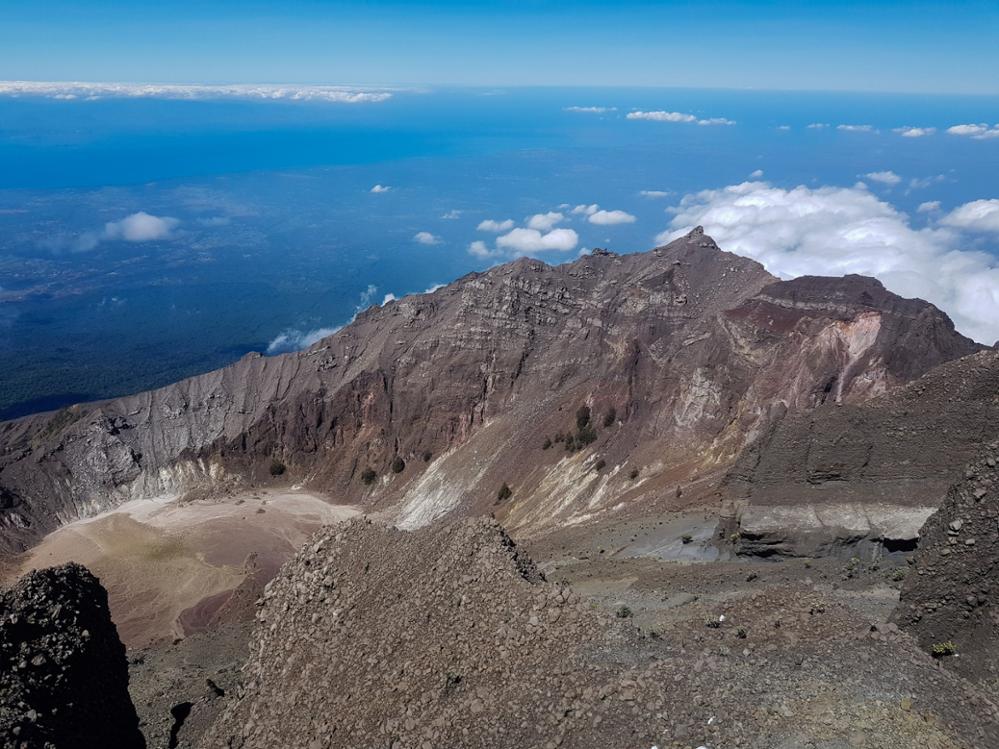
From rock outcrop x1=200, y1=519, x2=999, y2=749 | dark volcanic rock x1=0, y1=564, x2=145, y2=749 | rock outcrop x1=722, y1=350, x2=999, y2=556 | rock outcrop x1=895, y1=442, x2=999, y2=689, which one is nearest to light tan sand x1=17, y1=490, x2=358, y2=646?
dark volcanic rock x1=0, y1=564, x2=145, y2=749

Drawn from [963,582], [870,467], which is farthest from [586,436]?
[963,582]

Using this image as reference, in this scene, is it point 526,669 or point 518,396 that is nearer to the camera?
point 526,669

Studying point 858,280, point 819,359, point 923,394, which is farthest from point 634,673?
point 858,280

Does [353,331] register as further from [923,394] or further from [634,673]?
[634,673]

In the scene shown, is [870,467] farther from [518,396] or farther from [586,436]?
[518,396]

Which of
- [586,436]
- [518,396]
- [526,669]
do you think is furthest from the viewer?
[518,396]

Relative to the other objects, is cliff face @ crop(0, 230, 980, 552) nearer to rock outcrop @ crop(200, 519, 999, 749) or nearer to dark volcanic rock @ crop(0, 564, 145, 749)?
rock outcrop @ crop(200, 519, 999, 749)
